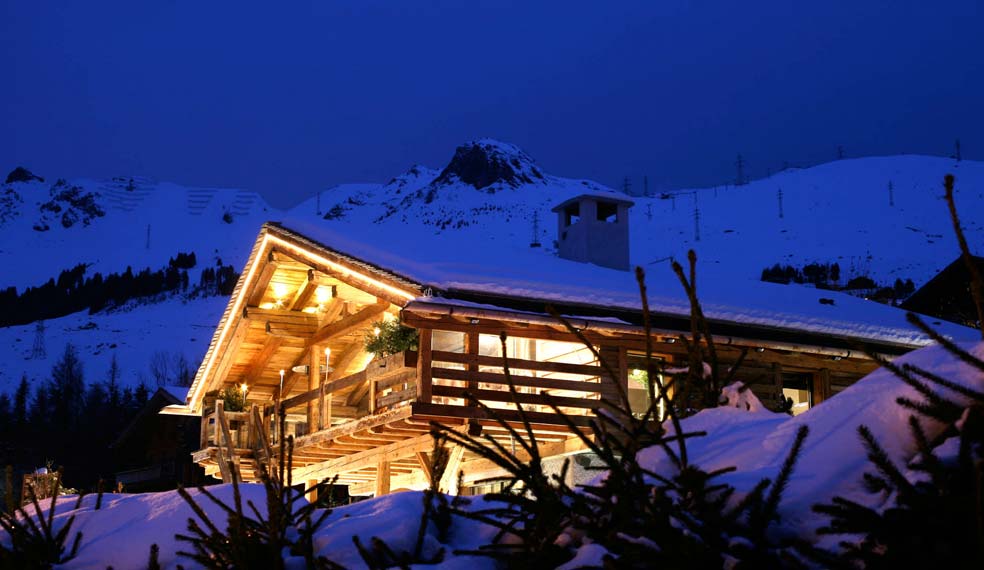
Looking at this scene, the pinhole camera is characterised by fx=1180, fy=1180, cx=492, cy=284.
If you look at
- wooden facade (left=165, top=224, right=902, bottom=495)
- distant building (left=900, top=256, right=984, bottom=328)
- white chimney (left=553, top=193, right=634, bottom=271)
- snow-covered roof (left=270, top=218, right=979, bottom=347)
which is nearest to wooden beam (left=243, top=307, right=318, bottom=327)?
wooden facade (left=165, top=224, right=902, bottom=495)

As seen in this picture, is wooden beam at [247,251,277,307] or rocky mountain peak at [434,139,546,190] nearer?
wooden beam at [247,251,277,307]

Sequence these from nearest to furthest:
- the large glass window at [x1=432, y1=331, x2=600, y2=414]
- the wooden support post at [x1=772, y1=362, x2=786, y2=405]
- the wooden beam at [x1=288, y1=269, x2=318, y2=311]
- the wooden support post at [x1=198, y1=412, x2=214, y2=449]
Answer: the large glass window at [x1=432, y1=331, x2=600, y2=414] → the wooden support post at [x1=772, y1=362, x2=786, y2=405] → the wooden beam at [x1=288, y1=269, x2=318, y2=311] → the wooden support post at [x1=198, y1=412, x2=214, y2=449]

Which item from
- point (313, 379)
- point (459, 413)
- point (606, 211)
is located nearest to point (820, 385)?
point (606, 211)

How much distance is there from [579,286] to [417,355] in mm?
2850

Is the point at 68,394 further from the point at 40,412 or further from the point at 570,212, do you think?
the point at 570,212

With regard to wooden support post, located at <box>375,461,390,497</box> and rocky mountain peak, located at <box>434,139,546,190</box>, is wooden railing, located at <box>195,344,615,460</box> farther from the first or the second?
rocky mountain peak, located at <box>434,139,546,190</box>

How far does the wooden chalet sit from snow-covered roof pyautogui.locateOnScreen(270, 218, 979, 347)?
2.3 inches

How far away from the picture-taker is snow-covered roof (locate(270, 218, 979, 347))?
16.0m

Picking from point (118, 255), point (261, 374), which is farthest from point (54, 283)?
point (261, 374)

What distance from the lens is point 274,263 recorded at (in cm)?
1858

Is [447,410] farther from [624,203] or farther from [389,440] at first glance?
[624,203]

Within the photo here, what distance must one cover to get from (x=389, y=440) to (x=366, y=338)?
155 centimetres

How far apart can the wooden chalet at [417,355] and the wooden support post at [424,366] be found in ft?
0.05

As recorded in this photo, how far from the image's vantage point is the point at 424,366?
15039 millimetres
